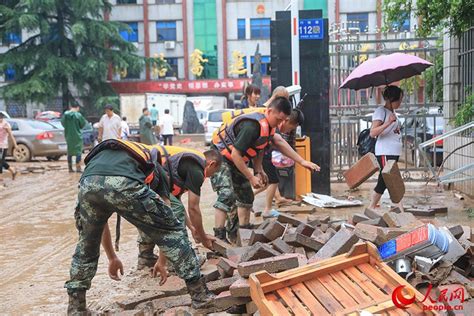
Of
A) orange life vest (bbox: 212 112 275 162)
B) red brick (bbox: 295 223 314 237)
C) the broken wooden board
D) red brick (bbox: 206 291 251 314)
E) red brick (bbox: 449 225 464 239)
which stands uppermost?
orange life vest (bbox: 212 112 275 162)

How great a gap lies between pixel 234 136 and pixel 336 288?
279cm

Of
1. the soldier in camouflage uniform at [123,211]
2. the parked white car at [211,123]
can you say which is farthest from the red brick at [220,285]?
the parked white car at [211,123]

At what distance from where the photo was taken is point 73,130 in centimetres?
1481

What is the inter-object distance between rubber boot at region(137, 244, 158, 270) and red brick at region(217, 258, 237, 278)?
1.12 meters

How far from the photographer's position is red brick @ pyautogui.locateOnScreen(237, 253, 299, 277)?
4227mm

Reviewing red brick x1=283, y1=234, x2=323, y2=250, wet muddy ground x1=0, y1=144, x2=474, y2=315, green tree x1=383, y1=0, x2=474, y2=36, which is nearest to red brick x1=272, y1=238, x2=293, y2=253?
red brick x1=283, y1=234, x2=323, y2=250

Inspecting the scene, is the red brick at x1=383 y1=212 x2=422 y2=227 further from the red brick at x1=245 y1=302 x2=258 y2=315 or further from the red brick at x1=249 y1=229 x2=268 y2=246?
the red brick at x1=245 y1=302 x2=258 y2=315

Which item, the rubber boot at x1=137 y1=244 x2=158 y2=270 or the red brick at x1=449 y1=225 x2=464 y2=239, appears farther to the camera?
the rubber boot at x1=137 y1=244 x2=158 y2=270

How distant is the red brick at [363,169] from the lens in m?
6.95

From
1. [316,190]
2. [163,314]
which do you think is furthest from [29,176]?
[163,314]

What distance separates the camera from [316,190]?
9.84 metres

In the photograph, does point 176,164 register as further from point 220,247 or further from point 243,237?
point 243,237

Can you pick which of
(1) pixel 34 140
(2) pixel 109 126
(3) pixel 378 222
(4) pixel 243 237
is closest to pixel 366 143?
(3) pixel 378 222

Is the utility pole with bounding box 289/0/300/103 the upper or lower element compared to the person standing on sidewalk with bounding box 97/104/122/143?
upper
